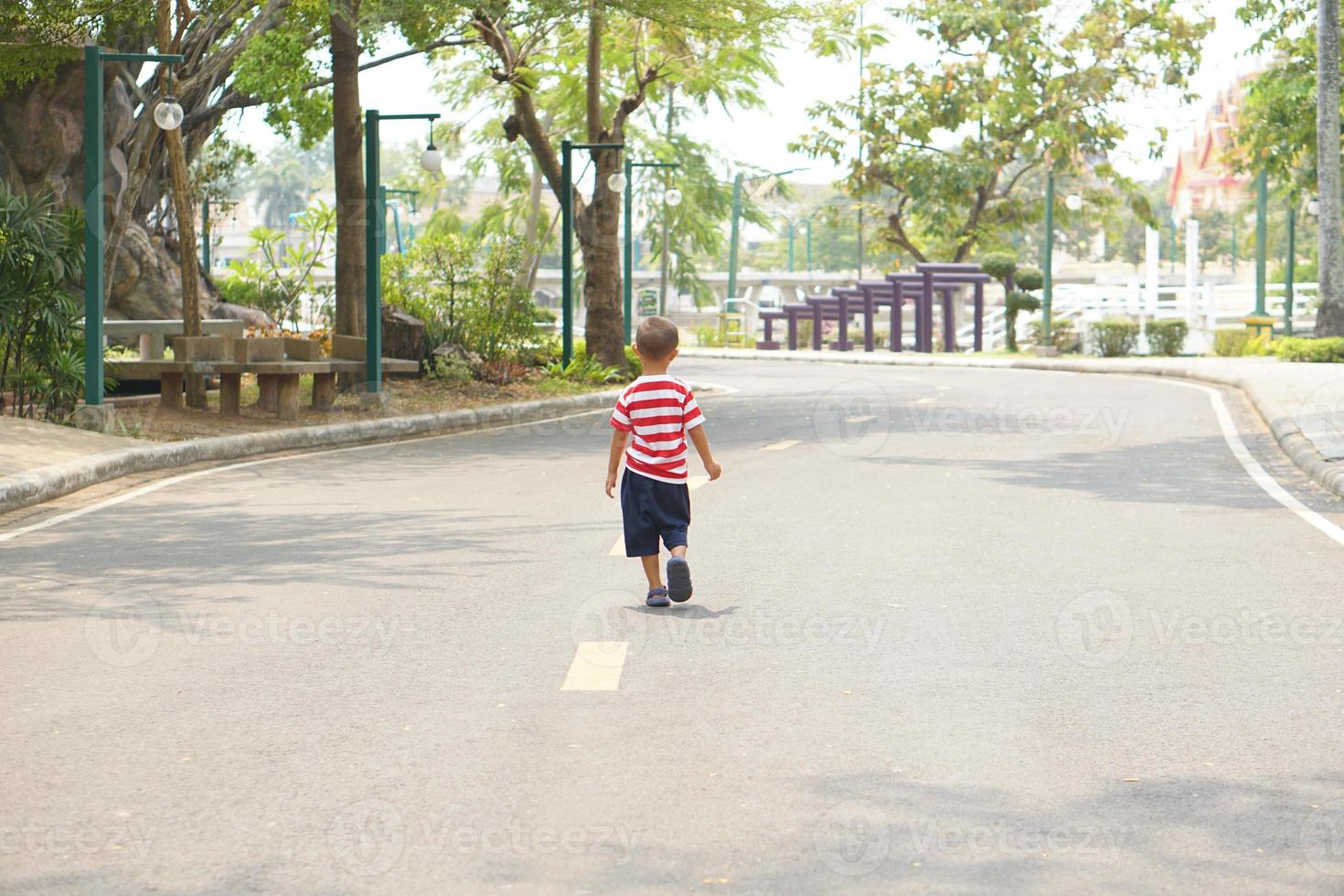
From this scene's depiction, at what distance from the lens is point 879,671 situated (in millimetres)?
6672

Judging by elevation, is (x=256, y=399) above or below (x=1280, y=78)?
below

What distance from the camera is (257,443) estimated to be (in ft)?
53.6

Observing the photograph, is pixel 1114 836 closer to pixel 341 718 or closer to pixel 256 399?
pixel 341 718

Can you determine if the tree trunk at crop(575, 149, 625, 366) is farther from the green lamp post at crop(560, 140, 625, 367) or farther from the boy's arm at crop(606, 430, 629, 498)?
the boy's arm at crop(606, 430, 629, 498)

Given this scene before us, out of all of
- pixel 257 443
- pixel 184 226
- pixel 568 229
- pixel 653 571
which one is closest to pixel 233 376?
pixel 257 443

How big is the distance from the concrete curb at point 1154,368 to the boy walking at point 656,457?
6.39 metres

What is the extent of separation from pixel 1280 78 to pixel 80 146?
2814 centimetres

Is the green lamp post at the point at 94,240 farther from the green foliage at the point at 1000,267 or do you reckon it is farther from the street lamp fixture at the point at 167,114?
the green foliage at the point at 1000,267

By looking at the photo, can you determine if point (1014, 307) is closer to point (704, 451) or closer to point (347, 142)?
point (347, 142)

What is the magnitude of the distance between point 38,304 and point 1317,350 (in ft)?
77.5

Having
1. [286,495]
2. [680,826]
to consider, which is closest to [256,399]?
[286,495]

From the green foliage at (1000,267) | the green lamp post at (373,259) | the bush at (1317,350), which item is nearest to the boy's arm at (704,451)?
the green lamp post at (373,259)

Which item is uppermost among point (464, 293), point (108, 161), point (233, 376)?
point (108, 161)

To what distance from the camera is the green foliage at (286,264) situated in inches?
1080
